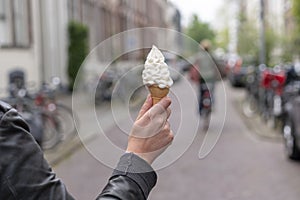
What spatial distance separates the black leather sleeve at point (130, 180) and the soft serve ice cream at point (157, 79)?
0.57 feet

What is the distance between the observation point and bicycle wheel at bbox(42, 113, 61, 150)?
975cm

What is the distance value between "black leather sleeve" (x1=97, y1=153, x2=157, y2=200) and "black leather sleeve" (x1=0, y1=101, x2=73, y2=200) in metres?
0.16

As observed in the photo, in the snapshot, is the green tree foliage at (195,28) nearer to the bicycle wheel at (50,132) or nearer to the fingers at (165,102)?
the fingers at (165,102)

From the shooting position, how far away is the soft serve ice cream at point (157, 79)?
5.12 ft

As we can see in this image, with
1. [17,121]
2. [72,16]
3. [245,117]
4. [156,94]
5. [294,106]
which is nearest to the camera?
[17,121]

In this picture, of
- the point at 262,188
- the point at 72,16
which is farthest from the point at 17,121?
the point at 72,16

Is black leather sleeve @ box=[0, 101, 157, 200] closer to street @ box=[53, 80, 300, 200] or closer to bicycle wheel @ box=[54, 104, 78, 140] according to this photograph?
street @ box=[53, 80, 300, 200]

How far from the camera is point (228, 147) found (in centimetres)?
1003

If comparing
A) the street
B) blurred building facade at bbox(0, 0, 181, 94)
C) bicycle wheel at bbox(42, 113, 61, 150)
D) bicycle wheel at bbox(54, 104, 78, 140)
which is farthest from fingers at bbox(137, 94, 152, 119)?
blurred building facade at bbox(0, 0, 181, 94)

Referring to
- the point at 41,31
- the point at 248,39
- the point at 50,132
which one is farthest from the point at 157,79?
the point at 248,39

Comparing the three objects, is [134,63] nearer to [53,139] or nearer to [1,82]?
[53,139]

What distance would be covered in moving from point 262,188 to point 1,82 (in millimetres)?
10080

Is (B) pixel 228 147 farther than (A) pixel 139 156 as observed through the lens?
Yes

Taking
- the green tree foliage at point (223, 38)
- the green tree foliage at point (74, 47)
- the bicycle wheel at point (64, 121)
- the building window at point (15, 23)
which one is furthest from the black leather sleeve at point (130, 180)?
the green tree foliage at point (223, 38)
